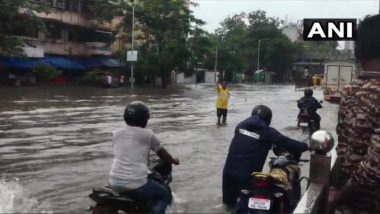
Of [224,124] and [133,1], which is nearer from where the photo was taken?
[224,124]

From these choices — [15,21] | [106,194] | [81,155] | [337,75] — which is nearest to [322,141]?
[106,194]

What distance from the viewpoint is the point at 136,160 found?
4.78 meters

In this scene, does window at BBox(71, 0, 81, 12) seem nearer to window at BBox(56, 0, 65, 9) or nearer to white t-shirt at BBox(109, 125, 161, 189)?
window at BBox(56, 0, 65, 9)

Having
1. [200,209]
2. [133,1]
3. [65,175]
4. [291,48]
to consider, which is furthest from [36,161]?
[291,48]

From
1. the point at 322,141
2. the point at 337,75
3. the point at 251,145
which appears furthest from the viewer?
the point at 337,75

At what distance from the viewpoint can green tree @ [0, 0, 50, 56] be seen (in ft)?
110

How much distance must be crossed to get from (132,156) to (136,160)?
5 cm

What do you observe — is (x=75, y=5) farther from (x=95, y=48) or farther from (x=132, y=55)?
(x=132, y=55)

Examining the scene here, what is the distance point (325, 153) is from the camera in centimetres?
430

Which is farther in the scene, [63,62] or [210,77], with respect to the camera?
[210,77]

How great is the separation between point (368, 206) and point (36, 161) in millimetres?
7572

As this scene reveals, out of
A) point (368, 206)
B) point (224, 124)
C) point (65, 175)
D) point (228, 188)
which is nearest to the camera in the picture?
point (368, 206)

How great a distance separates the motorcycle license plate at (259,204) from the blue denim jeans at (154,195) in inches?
30.3

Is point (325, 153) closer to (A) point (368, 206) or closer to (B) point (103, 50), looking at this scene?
(A) point (368, 206)
